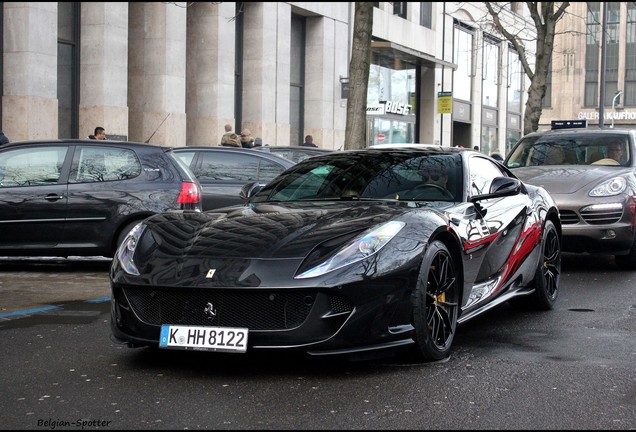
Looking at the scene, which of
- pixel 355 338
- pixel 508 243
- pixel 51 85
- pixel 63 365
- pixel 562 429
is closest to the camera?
pixel 562 429

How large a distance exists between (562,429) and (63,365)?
2.98 m

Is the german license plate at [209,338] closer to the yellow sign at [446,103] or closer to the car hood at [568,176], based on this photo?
the car hood at [568,176]

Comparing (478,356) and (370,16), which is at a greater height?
(370,16)

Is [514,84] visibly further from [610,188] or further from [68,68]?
[610,188]

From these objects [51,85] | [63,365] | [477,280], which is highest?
[51,85]

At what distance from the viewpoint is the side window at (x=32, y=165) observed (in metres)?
11.0

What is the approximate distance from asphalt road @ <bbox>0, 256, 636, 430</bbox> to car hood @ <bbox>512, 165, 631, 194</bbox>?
370 centimetres

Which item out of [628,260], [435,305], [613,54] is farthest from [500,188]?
[613,54]

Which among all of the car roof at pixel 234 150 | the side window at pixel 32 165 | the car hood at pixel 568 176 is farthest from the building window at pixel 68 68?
the car hood at pixel 568 176

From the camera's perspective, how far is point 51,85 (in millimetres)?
20969

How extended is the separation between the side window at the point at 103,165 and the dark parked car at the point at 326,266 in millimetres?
4525

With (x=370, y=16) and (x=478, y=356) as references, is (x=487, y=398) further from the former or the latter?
(x=370, y=16)

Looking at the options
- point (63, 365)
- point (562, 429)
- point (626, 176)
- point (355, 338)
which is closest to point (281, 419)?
point (355, 338)

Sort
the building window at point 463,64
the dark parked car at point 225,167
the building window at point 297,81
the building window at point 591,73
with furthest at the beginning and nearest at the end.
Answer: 1. the building window at point 591,73
2. the building window at point 463,64
3. the building window at point 297,81
4. the dark parked car at point 225,167
